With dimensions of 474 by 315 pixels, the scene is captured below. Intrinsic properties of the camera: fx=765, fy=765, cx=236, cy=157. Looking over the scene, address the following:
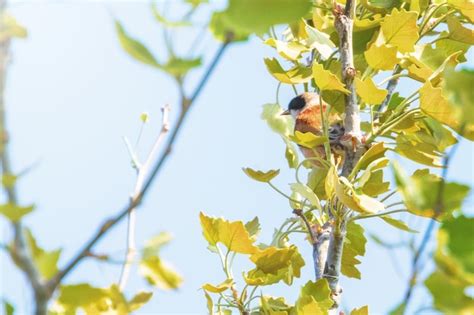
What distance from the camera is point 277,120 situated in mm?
1245

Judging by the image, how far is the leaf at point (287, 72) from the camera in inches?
46.2

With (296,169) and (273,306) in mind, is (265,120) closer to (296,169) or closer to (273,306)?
(296,169)

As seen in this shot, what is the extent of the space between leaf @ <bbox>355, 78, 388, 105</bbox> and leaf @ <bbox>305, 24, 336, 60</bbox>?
0.10 m

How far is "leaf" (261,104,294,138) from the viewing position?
1225 millimetres

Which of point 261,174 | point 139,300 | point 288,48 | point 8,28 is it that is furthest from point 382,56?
point 8,28

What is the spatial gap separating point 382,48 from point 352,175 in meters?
0.18

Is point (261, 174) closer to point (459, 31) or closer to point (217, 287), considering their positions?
point (217, 287)

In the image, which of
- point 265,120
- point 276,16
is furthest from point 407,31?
point 276,16

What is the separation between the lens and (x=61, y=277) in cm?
49

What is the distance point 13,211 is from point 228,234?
0.55 metres

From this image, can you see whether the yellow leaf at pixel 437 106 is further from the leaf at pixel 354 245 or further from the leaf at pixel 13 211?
the leaf at pixel 13 211

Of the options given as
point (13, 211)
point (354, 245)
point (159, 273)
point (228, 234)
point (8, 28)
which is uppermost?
point (8, 28)

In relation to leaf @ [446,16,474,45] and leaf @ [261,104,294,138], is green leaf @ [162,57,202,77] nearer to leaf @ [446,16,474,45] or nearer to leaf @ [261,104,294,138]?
leaf @ [261,104,294,138]

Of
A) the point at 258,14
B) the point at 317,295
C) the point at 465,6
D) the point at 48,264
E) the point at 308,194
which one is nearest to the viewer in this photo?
the point at 258,14
